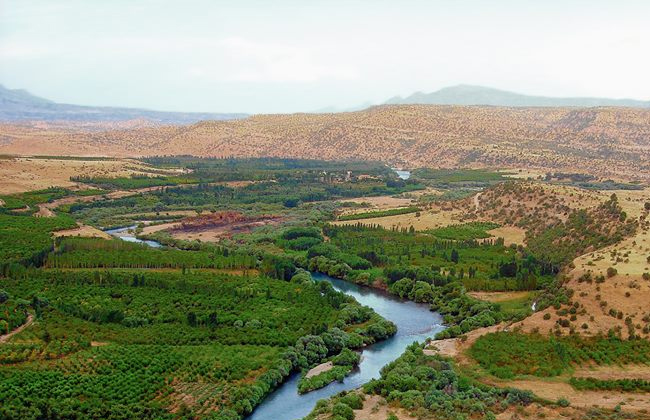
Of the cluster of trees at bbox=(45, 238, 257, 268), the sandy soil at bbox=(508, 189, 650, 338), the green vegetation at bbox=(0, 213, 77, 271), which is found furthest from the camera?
the cluster of trees at bbox=(45, 238, 257, 268)

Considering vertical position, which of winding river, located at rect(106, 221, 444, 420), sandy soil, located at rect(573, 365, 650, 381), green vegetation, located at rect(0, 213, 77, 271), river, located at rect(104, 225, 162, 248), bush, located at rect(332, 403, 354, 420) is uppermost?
green vegetation, located at rect(0, 213, 77, 271)

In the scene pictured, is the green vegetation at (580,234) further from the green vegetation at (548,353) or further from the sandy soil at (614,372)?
the sandy soil at (614,372)

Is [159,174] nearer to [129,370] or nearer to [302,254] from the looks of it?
[302,254]

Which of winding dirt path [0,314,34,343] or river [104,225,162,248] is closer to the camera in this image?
winding dirt path [0,314,34,343]

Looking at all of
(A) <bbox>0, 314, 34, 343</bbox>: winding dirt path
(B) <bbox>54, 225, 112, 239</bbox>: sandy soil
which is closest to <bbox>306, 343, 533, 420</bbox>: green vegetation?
(A) <bbox>0, 314, 34, 343</bbox>: winding dirt path

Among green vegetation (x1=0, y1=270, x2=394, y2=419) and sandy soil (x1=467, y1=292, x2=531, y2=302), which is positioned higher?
green vegetation (x1=0, y1=270, x2=394, y2=419)

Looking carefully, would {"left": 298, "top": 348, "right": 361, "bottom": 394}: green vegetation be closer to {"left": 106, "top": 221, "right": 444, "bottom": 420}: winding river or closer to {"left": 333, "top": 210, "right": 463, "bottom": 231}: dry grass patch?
{"left": 106, "top": 221, "right": 444, "bottom": 420}: winding river

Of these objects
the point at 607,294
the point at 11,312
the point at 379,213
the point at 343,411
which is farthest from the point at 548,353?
the point at 379,213
